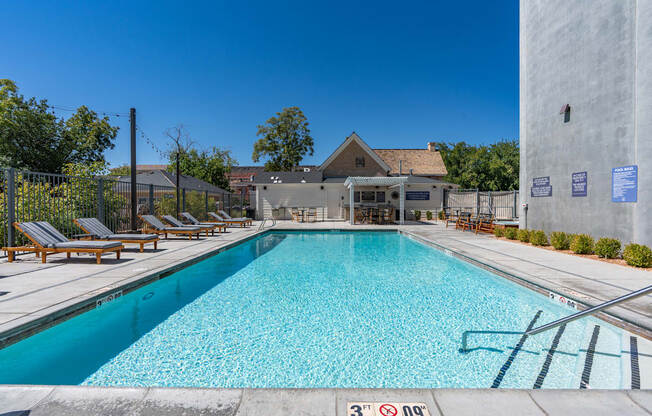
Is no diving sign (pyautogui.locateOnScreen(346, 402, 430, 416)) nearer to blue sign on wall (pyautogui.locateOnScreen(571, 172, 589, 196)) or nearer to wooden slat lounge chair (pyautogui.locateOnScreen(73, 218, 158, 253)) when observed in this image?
wooden slat lounge chair (pyautogui.locateOnScreen(73, 218, 158, 253))

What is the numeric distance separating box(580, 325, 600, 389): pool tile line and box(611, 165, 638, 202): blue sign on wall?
5.17 meters

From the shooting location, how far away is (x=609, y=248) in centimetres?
697

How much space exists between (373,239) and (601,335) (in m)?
9.55

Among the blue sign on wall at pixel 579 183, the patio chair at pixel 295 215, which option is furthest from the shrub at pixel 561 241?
the patio chair at pixel 295 215

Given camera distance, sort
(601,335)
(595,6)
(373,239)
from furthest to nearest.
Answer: (373,239) → (595,6) → (601,335)

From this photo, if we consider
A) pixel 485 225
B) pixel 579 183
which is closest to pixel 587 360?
pixel 579 183

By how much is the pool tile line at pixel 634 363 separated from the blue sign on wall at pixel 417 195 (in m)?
19.2

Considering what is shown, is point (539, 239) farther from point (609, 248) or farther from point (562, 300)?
point (562, 300)

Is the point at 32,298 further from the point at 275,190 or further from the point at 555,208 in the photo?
the point at 275,190

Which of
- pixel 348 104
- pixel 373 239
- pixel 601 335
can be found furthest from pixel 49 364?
pixel 348 104

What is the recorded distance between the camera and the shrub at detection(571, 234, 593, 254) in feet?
24.8

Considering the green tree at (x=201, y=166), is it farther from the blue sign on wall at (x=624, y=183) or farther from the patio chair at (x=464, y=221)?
the blue sign on wall at (x=624, y=183)

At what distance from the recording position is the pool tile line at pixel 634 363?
2.66 meters

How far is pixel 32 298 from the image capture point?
3904 millimetres
